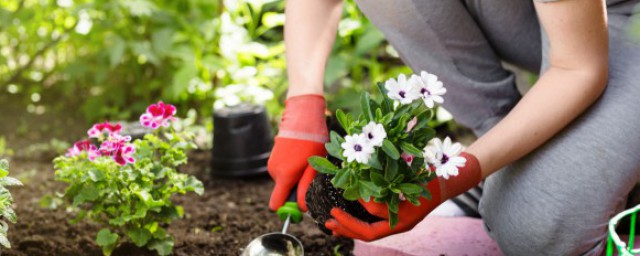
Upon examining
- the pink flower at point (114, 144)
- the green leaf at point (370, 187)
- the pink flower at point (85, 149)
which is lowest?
the green leaf at point (370, 187)

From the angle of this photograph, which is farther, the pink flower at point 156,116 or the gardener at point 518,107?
the pink flower at point 156,116

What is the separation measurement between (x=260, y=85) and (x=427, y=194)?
183 cm

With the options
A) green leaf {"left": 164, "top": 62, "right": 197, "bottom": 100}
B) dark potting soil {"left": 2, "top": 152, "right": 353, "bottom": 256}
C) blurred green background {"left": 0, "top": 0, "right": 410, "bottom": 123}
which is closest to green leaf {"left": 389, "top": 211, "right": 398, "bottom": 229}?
dark potting soil {"left": 2, "top": 152, "right": 353, "bottom": 256}

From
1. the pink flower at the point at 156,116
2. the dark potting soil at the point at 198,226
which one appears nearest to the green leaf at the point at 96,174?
the pink flower at the point at 156,116

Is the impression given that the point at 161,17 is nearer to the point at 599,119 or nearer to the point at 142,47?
the point at 142,47

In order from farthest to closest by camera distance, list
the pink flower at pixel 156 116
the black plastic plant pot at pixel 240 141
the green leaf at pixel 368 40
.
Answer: the green leaf at pixel 368 40
the black plastic plant pot at pixel 240 141
the pink flower at pixel 156 116

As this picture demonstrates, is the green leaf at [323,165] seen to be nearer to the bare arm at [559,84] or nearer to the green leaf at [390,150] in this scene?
the green leaf at [390,150]

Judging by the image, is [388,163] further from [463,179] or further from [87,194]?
[87,194]

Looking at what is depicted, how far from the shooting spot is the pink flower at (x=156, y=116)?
1.75 m

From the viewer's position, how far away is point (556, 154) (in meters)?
1.63

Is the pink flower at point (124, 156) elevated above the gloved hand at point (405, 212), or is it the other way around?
the pink flower at point (124, 156)

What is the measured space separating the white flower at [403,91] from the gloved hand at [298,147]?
341 millimetres

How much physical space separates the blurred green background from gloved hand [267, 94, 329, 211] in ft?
3.48

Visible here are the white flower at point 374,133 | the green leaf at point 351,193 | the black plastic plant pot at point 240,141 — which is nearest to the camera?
the white flower at point 374,133
